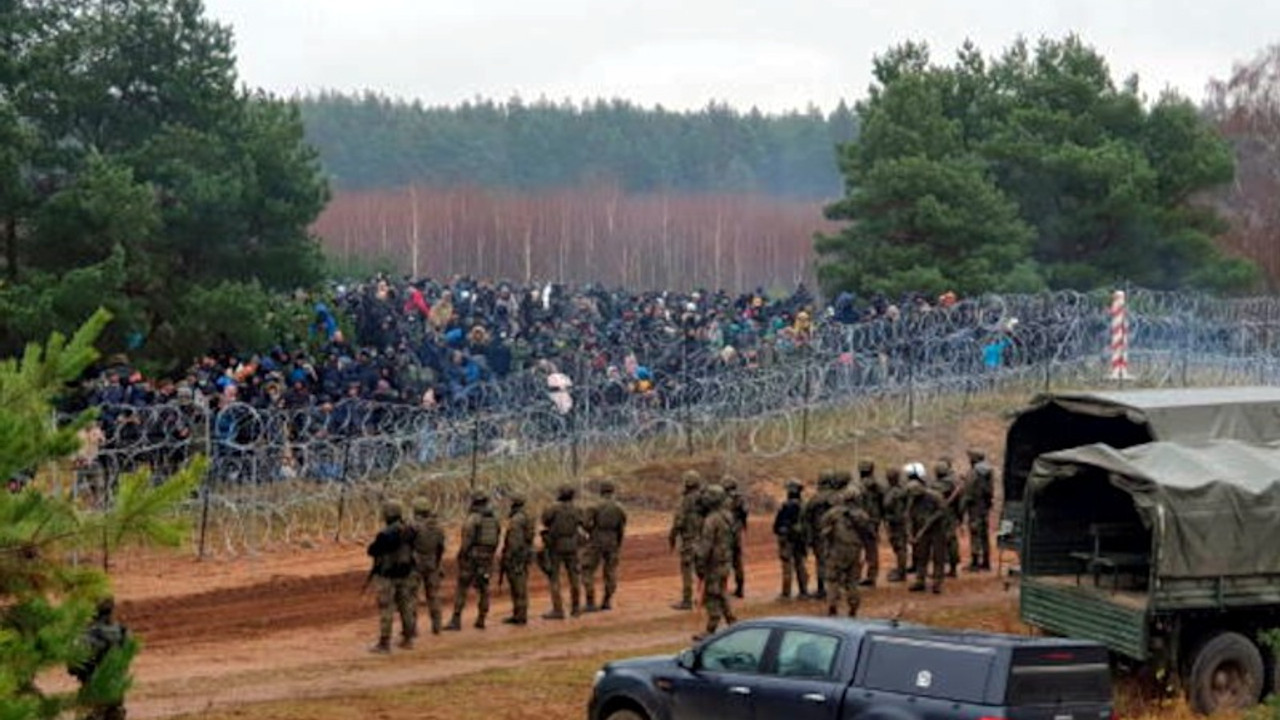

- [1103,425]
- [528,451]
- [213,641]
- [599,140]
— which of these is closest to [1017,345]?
[528,451]

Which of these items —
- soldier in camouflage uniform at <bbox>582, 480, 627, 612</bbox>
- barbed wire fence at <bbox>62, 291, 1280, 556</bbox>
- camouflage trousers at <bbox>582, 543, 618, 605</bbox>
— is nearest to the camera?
soldier in camouflage uniform at <bbox>582, 480, 627, 612</bbox>

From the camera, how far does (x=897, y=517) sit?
24844 mm

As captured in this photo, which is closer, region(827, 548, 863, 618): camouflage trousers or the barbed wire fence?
region(827, 548, 863, 618): camouflage trousers

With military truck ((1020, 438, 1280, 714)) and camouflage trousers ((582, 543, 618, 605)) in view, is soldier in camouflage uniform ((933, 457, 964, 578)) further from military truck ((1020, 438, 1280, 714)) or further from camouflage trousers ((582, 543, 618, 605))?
military truck ((1020, 438, 1280, 714))

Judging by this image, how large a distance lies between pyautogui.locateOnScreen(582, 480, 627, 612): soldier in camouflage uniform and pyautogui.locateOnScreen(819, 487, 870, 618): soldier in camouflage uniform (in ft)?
8.13

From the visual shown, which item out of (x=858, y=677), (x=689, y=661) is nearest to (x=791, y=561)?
(x=689, y=661)

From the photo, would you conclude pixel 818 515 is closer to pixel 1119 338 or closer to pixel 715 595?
pixel 715 595

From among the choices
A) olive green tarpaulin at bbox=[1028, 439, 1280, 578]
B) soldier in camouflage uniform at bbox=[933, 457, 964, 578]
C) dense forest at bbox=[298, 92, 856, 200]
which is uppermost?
dense forest at bbox=[298, 92, 856, 200]

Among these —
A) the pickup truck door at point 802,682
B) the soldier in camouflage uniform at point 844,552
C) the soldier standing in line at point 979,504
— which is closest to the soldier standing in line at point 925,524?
the soldier standing in line at point 979,504

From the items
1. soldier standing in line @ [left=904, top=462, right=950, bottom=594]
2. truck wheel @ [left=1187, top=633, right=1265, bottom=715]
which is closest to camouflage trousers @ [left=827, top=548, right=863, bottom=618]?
soldier standing in line @ [left=904, top=462, right=950, bottom=594]

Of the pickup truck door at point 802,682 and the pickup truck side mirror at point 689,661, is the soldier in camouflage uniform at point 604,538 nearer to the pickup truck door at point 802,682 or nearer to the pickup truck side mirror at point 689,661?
the pickup truck side mirror at point 689,661

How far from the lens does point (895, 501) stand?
81.0 feet

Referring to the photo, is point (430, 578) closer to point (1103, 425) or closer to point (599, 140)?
point (1103, 425)

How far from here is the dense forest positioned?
140 meters
